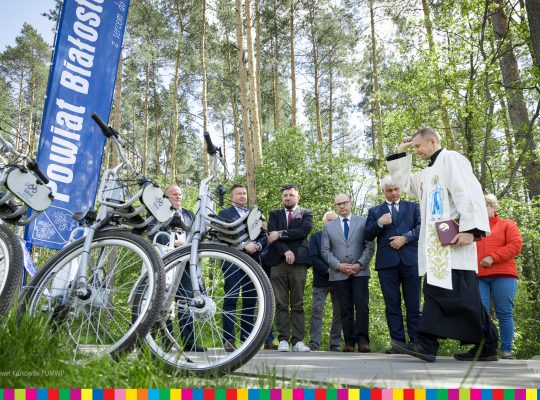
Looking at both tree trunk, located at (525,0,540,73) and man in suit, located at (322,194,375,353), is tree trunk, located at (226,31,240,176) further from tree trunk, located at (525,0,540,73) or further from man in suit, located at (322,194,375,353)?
tree trunk, located at (525,0,540,73)

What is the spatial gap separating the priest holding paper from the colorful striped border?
235cm

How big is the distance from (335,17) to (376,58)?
320 centimetres

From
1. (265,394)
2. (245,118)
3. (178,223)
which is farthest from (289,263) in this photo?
(245,118)

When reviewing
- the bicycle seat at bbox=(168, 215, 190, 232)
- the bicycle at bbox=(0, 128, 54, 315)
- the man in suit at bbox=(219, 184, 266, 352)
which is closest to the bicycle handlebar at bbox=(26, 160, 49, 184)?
the bicycle at bbox=(0, 128, 54, 315)

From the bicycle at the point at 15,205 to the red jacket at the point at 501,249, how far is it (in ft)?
15.3

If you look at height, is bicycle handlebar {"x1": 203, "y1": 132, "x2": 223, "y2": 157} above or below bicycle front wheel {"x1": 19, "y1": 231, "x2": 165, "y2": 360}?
above

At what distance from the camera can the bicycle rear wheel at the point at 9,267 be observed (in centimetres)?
316

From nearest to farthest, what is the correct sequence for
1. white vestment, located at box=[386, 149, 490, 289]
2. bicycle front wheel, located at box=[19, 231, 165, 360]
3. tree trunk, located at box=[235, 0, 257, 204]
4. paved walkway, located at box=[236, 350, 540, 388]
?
paved walkway, located at box=[236, 350, 540, 388]
bicycle front wheel, located at box=[19, 231, 165, 360]
white vestment, located at box=[386, 149, 490, 289]
tree trunk, located at box=[235, 0, 257, 204]

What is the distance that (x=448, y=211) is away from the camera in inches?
186

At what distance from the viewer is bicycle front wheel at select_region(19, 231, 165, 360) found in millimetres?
3117

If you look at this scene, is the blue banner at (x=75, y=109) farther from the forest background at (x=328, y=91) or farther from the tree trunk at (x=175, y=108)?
the tree trunk at (x=175, y=108)

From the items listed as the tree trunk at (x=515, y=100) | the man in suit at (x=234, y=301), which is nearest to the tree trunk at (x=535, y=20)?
the tree trunk at (x=515, y=100)

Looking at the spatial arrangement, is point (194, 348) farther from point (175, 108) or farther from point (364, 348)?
point (175, 108)

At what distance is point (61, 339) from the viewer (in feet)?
9.84
